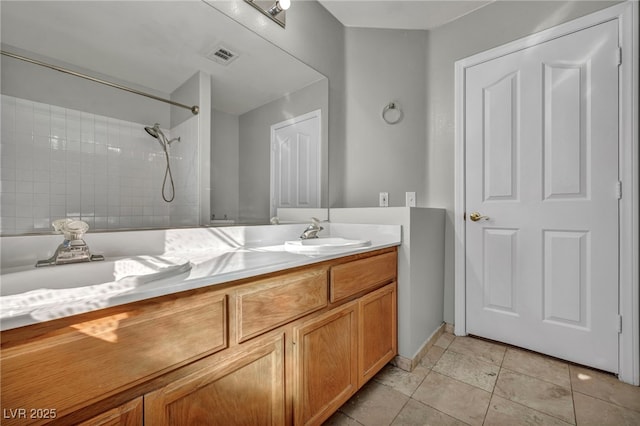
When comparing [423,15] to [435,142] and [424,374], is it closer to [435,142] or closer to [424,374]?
[435,142]

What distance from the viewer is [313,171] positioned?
1.94 meters

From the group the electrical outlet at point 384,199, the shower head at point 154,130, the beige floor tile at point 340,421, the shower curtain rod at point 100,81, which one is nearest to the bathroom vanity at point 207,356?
the beige floor tile at point 340,421

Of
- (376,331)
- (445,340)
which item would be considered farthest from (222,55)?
(445,340)

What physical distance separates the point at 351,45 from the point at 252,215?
1.74 meters

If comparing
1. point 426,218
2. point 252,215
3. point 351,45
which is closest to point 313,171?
point 252,215

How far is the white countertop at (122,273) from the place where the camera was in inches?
20.7

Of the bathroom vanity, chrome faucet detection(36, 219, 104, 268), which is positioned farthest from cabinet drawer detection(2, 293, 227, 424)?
chrome faucet detection(36, 219, 104, 268)

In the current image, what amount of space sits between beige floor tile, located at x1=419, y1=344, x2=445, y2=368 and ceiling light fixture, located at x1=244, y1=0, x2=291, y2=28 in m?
2.22

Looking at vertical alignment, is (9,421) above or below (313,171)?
below

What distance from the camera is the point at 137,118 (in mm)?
1049

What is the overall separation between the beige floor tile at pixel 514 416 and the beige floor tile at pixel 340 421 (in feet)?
1.95

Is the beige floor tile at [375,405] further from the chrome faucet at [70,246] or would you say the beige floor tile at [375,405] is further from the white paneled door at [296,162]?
the chrome faucet at [70,246]

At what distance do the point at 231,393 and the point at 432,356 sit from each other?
4.81 ft

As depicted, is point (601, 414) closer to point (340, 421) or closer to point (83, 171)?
point (340, 421)
